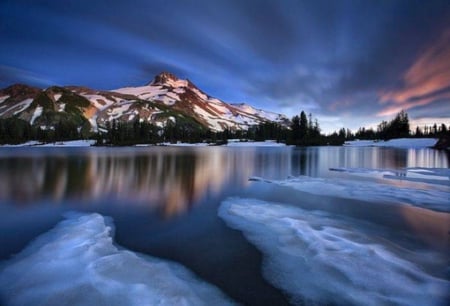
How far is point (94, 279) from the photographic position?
491cm

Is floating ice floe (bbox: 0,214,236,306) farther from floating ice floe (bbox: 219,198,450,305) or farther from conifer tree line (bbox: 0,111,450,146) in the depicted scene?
conifer tree line (bbox: 0,111,450,146)

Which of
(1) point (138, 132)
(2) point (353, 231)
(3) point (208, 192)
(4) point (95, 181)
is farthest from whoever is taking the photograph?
(1) point (138, 132)

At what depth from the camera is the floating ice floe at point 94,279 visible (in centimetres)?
432

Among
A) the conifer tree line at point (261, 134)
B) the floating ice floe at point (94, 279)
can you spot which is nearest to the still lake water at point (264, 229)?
the floating ice floe at point (94, 279)

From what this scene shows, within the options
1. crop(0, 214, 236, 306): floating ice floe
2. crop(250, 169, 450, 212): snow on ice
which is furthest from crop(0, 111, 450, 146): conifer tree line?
crop(0, 214, 236, 306): floating ice floe

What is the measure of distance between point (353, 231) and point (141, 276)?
19.7ft

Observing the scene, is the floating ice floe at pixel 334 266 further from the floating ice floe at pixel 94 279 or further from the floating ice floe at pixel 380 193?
the floating ice floe at pixel 380 193

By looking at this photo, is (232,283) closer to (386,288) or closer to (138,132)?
(386,288)

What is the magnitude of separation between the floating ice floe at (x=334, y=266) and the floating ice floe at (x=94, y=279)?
1687mm

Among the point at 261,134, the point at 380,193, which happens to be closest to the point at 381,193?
the point at 380,193

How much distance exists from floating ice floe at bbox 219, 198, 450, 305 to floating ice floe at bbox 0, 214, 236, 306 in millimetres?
1687

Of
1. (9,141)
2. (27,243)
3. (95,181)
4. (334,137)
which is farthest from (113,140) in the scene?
(27,243)

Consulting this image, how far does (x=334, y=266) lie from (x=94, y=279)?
4.84m

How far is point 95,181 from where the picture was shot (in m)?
17.0
